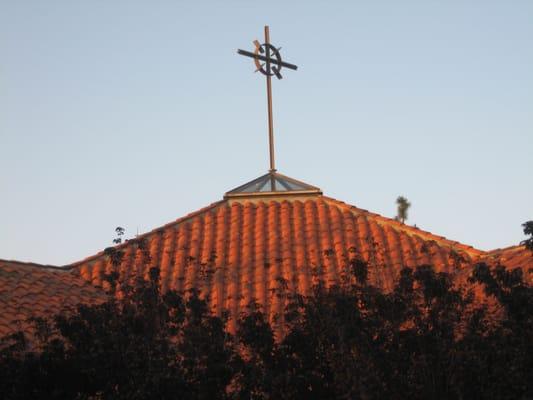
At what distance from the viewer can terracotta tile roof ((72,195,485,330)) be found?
48.2 ft

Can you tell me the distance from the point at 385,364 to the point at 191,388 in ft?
5.98

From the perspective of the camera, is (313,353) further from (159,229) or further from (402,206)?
(402,206)

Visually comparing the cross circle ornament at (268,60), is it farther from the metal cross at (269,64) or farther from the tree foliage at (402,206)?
the tree foliage at (402,206)

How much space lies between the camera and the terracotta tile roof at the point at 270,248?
1468cm

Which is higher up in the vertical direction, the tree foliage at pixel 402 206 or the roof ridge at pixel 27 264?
the tree foliage at pixel 402 206

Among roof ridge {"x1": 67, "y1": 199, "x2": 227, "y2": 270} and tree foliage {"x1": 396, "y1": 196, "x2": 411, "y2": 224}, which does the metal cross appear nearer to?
roof ridge {"x1": 67, "y1": 199, "x2": 227, "y2": 270}

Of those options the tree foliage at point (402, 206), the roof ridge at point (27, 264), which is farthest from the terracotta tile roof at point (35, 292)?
the tree foliage at point (402, 206)

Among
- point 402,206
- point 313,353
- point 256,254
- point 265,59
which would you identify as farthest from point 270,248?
point 402,206

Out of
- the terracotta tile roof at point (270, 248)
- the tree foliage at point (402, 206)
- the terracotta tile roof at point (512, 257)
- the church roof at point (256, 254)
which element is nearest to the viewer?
the terracotta tile roof at point (512, 257)

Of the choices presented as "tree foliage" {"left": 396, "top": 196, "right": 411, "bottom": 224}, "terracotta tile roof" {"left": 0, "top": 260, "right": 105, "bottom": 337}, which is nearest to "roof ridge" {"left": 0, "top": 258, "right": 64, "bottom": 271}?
"terracotta tile roof" {"left": 0, "top": 260, "right": 105, "bottom": 337}

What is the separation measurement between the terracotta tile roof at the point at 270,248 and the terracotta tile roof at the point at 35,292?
0.51m

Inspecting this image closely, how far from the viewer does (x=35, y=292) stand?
45.9 ft

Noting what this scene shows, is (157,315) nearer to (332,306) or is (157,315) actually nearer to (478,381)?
(332,306)

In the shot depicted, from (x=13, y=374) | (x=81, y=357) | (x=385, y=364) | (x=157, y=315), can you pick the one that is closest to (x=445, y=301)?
(x=385, y=364)
